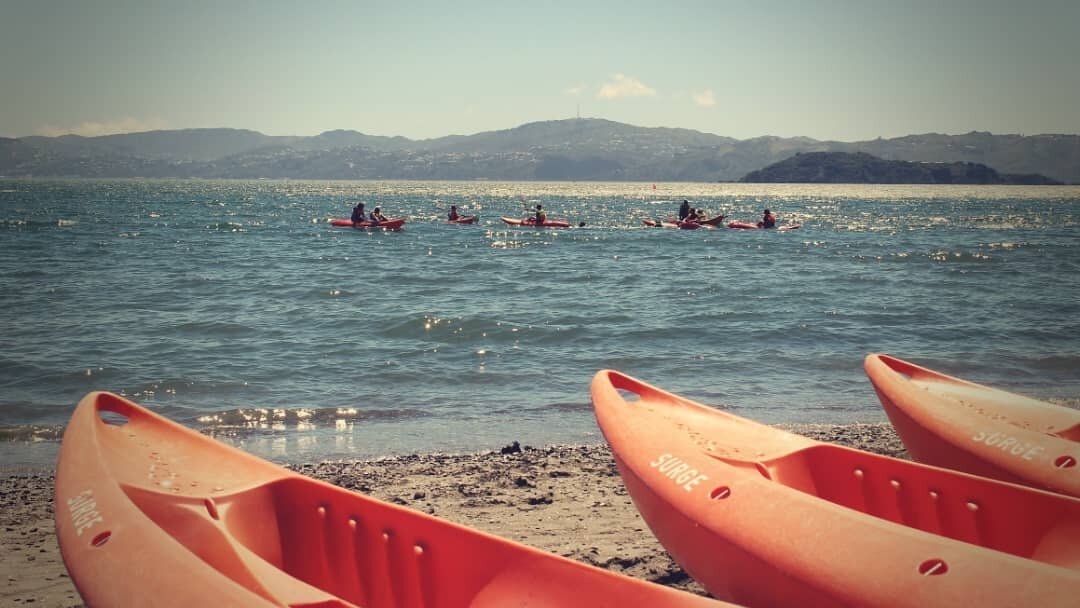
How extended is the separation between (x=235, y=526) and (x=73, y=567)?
73 cm

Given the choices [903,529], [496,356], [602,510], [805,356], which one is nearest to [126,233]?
[496,356]

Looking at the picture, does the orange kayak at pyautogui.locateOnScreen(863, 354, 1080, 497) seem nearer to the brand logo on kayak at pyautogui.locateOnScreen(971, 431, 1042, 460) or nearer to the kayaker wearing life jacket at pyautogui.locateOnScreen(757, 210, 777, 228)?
the brand logo on kayak at pyautogui.locateOnScreen(971, 431, 1042, 460)

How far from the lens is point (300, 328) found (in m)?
14.4

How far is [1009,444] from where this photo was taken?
5309mm

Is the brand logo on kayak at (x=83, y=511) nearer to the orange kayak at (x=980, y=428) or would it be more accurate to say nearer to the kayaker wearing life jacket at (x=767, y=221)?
the orange kayak at (x=980, y=428)

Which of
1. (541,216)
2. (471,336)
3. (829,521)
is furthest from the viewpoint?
(541,216)

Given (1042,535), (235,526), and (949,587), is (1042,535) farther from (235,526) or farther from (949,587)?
(235,526)

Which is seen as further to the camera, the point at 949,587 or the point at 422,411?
the point at 422,411

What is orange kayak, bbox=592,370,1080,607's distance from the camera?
3.17 metres

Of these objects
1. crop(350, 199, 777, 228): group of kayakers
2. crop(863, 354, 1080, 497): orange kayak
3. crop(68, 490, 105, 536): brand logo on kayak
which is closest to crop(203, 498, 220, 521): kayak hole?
crop(68, 490, 105, 536): brand logo on kayak

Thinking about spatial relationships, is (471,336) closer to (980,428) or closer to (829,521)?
(980,428)

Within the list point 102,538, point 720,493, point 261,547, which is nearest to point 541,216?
point 720,493

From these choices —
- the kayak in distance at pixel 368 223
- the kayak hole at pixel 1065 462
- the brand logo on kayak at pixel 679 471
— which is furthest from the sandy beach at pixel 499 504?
the kayak in distance at pixel 368 223

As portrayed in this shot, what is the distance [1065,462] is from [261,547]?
15.8ft
